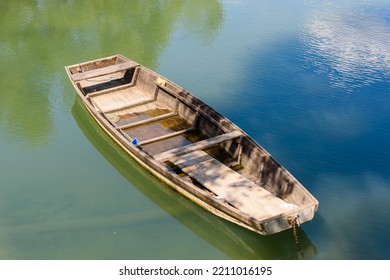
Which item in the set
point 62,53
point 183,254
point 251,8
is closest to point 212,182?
point 183,254

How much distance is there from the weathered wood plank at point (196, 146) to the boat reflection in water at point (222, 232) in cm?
134

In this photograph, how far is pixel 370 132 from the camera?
2248cm

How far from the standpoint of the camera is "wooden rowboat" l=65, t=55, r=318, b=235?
1566 cm

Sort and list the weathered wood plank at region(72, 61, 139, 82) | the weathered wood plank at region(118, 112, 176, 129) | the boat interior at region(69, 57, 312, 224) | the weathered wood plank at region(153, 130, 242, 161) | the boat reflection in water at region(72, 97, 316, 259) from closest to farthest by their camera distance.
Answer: the boat reflection in water at region(72, 97, 316, 259)
the boat interior at region(69, 57, 312, 224)
the weathered wood plank at region(153, 130, 242, 161)
the weathered wood plank at region(118, 112, 176, 129)
the weathered wood plank at region(72, 61, 139, 82)

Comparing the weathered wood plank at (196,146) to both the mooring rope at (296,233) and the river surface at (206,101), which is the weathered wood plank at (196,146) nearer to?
the river surface at (206,101)

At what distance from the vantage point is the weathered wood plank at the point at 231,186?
51.3 feet

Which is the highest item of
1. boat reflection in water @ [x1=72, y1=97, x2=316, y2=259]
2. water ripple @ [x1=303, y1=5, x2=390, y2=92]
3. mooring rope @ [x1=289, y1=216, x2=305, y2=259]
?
water ripple @ [x1=303, y1=5, x2=390, y2=92]

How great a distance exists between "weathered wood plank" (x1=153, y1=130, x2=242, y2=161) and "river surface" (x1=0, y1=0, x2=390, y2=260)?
4.84 ft

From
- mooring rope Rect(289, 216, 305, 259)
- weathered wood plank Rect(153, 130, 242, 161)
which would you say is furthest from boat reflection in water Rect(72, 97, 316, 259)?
weathered wood plank Rect(153, 130, 242, 161)

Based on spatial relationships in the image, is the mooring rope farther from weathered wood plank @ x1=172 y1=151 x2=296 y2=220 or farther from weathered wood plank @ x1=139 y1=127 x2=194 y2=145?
weathered wood plank @ x1=139 y1=127 x2=194 y2=145

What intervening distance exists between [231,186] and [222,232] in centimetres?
180

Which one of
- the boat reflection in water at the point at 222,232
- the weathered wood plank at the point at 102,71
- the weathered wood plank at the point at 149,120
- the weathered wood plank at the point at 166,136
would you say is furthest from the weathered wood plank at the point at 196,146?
the weathered wood plank at the point at 102,71

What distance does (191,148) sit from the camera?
61.0 ft
